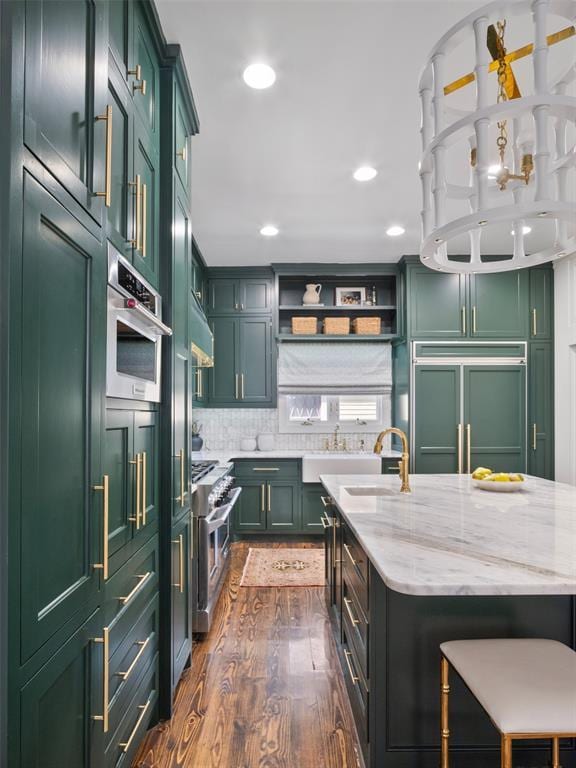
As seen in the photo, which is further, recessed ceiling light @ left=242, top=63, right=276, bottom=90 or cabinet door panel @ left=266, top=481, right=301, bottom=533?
cabinet door panel @ left=266, top=481, right=301, bottom=533

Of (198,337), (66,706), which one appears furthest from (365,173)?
(66,706)

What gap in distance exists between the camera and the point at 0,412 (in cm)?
84

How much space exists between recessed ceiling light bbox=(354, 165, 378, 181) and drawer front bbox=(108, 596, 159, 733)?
105 inches

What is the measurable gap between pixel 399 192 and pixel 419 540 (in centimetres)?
260

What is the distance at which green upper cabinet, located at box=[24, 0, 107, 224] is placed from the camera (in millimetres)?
929

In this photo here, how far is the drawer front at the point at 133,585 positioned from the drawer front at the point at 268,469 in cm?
292

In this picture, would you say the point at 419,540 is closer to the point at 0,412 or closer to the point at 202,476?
the point at 0,412

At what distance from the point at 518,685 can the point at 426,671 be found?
0.45m

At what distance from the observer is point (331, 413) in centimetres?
558

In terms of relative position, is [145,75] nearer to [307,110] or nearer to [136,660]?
[307,110]

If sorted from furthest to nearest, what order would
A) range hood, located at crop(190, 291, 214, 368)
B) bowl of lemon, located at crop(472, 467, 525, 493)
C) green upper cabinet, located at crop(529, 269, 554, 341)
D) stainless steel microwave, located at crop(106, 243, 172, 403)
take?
green upper cabinet, located at crop(529, 269, 554, 341)
range hood, located at crop(190, 291, 214, 368)
bowl of lemon, located at crop(472, 467, 525, 493)
stainless steel microwave, located at crop(106, 243, 172, 403)

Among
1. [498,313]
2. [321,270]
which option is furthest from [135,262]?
[498,313]

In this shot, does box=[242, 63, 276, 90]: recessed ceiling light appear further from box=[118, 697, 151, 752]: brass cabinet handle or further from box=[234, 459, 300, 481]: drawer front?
box=[234, 459, 300, 481]: drawer front

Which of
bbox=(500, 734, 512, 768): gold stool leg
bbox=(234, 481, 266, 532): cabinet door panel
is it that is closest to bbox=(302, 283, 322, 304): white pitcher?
bbox=(234, 481, 266, 532): cabinet door panel
